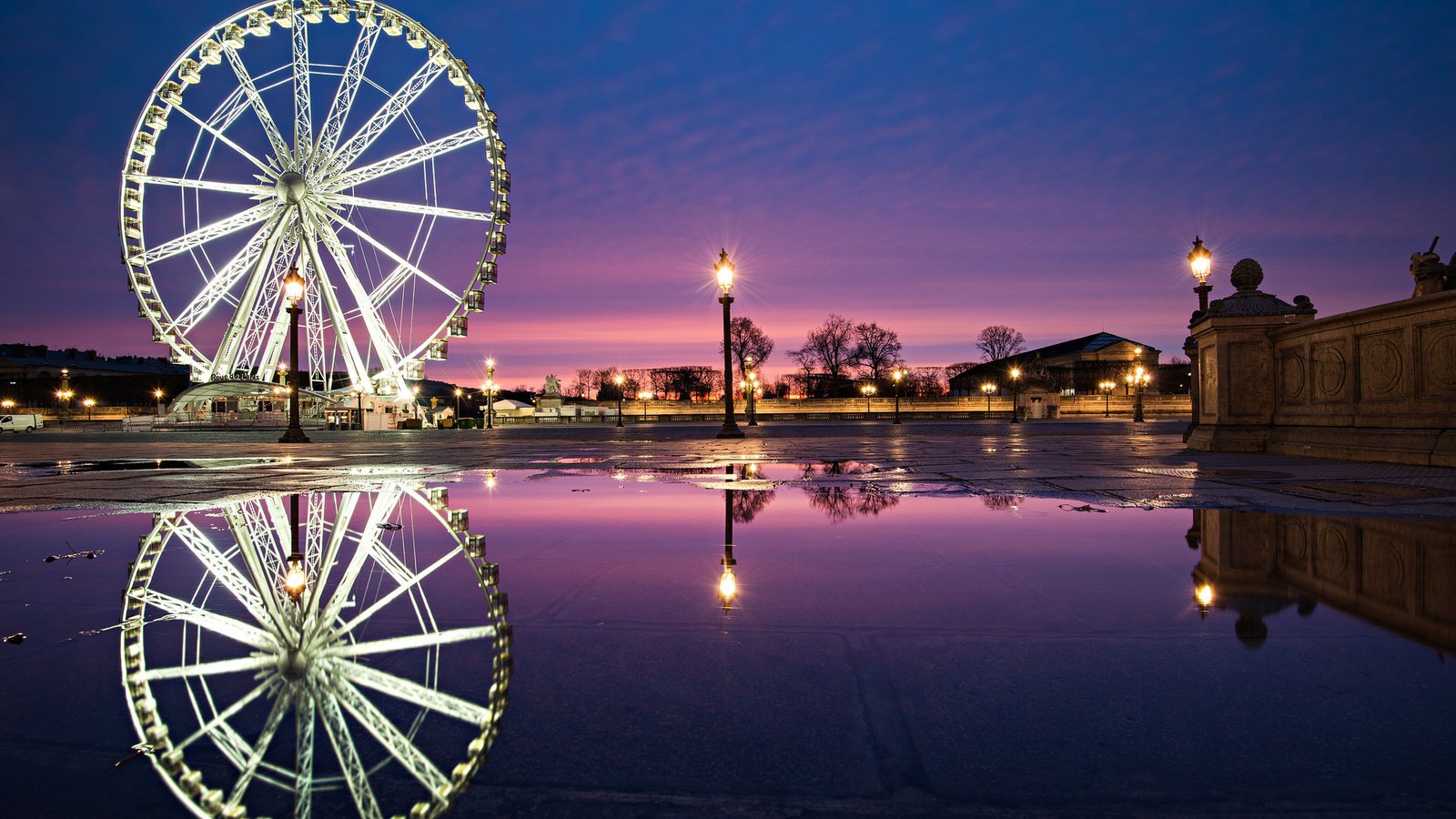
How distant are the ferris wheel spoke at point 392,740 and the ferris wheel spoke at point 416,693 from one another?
0.21 feet

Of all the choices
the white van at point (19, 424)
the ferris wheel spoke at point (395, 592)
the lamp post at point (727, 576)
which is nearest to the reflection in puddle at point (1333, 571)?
the lamp post at point (727, 576)

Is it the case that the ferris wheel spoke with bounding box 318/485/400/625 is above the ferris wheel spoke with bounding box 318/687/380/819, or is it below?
above

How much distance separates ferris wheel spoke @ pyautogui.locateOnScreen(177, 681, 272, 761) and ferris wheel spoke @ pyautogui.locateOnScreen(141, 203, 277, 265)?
38569 millimetres

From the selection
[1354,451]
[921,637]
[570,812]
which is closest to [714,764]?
[570,812]

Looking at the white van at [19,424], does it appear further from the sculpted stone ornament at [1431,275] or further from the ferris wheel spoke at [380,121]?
the sculpted stone ornament at [1431,275]

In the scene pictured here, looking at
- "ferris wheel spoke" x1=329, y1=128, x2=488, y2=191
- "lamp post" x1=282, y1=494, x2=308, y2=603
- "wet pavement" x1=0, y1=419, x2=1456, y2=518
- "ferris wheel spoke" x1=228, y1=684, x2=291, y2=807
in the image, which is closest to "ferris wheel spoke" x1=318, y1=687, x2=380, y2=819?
"ferris wheel spoke" x1=228, y1=684, x2=291, y2=807

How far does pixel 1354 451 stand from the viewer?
36.4ft

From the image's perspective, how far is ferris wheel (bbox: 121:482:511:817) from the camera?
179 cm

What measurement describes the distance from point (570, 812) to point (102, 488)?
9.91m

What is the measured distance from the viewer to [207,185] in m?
33.2

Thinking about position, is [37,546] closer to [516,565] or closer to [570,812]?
[516,565]

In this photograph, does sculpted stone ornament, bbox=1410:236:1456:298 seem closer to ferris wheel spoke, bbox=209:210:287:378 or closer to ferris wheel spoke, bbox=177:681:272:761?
ferris wheel spoke, bbox=177:681:272:761

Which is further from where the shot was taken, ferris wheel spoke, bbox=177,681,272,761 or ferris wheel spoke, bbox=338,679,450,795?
ferris wheel spoke, bbox=177,681,272,761

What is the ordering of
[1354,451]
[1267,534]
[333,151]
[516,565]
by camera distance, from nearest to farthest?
[516,565], [1267,534], [1354,451], [333,151]
